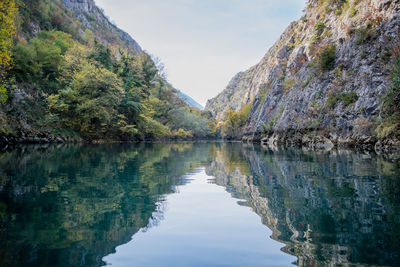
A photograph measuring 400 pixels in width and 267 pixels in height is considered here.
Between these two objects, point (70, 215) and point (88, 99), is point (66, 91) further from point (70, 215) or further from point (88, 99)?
point (70, 215)

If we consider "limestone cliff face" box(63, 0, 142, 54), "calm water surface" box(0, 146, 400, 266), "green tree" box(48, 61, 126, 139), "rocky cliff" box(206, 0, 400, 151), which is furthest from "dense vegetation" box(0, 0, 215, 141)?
"limestone cliff face" box(63, 0, 142, 54)

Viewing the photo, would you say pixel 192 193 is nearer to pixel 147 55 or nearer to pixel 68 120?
pixel 68 120

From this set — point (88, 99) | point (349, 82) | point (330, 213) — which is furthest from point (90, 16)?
point (330, 213)

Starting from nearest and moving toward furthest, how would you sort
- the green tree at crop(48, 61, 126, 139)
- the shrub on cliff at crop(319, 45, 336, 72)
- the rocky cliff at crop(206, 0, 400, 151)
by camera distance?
the rocky cliff at crop(206, 0, 400, 151)
the shrub on cliff at crop(319, 45, 336, 72)
the green tree at crop(48, 61, 126, 139)

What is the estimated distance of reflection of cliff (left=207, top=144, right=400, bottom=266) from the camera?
114 inches

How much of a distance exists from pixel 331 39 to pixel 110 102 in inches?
1101

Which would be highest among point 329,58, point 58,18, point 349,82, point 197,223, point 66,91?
point 58,18

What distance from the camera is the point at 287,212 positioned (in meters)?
4.50

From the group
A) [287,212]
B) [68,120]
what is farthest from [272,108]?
[287,212]

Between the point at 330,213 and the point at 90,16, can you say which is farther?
the point at 90,16

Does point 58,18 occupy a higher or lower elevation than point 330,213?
higher

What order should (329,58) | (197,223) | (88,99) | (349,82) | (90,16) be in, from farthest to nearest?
(90,16), (88,99), (329,58), (349,82), (197,223)

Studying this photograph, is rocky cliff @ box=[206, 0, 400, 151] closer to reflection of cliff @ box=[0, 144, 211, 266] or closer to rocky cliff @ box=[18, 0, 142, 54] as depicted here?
reflection of cliff @ box=[0, 144, 211, 266]

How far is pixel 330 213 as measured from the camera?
14.2 ft
